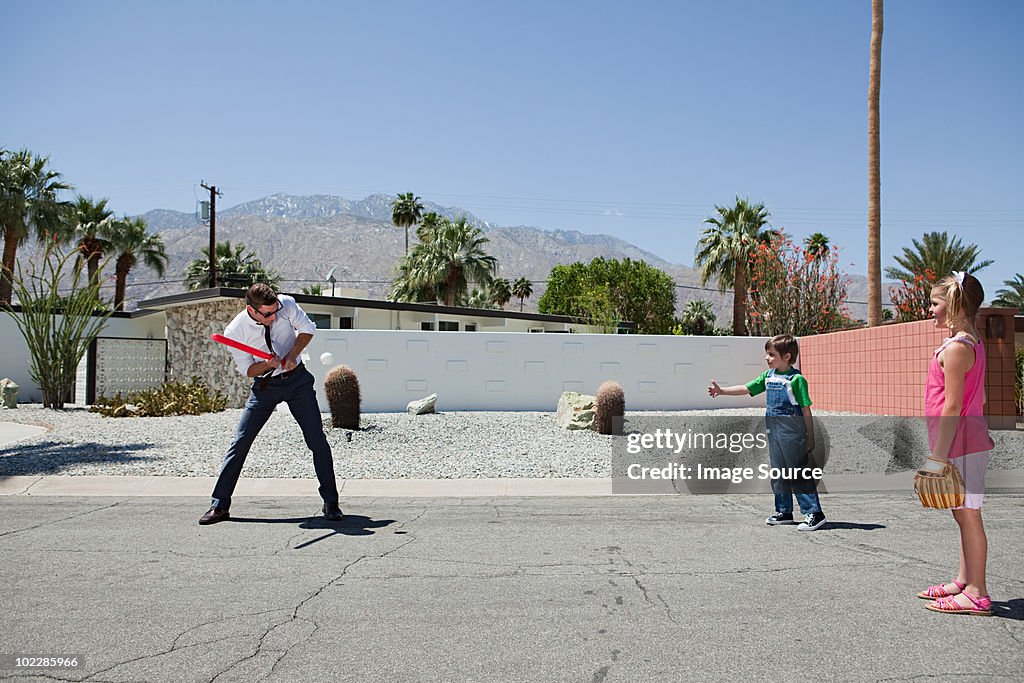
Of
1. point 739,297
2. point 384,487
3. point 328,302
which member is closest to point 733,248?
point 739,297

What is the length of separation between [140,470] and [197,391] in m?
7.89

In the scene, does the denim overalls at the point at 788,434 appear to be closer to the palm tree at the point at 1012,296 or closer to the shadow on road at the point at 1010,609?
the shadow on road at the point at 1010,609

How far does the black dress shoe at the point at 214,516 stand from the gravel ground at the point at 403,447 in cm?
292

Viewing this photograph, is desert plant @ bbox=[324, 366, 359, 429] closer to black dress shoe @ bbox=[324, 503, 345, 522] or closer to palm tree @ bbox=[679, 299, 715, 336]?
black dress shoe @ bbox=[324, 503, 345, 522]

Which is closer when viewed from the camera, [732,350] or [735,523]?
[735,523]

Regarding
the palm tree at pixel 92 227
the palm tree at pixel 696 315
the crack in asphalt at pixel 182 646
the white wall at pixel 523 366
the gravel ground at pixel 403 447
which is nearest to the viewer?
the crack in asphalt at pixel 182 646

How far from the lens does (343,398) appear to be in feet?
42.8

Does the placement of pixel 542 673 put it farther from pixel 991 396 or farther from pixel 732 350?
pixel 732 350

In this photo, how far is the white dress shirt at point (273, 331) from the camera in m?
6.79

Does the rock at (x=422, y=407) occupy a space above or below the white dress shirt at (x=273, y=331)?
below

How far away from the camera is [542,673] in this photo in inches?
141

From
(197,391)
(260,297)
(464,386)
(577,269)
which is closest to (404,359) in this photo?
(464,386)

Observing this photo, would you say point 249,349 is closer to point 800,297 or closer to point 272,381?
point 272,381

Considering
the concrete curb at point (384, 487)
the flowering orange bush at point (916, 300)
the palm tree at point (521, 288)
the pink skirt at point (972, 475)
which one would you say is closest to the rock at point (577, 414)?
the concrete curb at point (384, 487)
